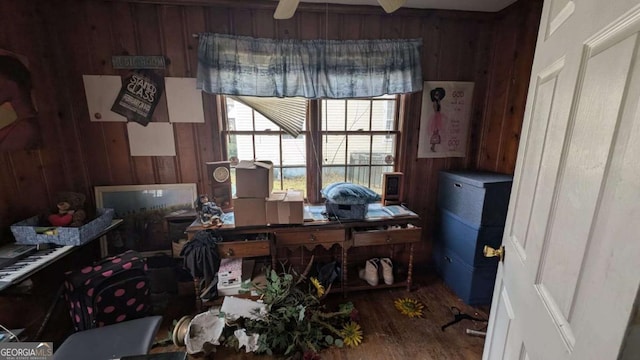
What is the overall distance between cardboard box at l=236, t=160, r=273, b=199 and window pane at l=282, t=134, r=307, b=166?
0.44 metres

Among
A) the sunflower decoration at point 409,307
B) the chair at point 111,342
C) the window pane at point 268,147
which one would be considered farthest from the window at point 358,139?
the chair at point 111,342

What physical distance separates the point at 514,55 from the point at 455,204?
131 centimetres

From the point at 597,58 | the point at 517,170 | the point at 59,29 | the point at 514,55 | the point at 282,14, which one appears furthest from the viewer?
the point at 514,55

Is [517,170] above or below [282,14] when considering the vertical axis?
below

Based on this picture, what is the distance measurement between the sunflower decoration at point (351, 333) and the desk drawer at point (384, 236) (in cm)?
59

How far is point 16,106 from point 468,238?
129 inches

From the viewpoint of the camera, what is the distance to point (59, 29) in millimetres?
1812

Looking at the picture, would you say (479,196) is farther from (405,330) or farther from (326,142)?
(326,142)

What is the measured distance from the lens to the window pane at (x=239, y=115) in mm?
2164

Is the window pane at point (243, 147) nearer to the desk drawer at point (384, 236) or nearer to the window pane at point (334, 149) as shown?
the window pane at point (334, 149)

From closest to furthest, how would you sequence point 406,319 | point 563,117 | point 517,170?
point 563,117, point 517,170, point 406,319

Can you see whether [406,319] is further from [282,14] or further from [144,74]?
[144,74]

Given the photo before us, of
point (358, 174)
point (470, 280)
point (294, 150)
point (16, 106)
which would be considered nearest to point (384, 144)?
point (358, 174)

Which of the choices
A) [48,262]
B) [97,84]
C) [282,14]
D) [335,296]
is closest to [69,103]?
[97,84]
